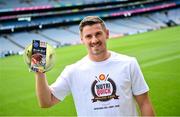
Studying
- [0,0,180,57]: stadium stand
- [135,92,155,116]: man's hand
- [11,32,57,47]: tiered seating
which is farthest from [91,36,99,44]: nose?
[11,32,57,47]: tiered seating

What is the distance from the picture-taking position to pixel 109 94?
3.07 m

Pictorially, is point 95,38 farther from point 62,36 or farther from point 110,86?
point 62,36

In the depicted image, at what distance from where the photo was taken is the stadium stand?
3816cm

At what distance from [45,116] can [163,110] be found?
285 cm

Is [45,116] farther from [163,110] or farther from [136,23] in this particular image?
[136,23]

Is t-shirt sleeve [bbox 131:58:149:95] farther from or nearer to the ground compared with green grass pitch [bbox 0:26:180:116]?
farther from the ground

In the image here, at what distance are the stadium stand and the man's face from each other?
28.4 meters

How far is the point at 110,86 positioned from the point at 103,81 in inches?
3.1

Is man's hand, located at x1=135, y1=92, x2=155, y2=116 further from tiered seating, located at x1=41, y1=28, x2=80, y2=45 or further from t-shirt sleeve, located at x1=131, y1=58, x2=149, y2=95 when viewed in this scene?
tiered seating, located at x1=41, y1=28, x2=80, y2=45

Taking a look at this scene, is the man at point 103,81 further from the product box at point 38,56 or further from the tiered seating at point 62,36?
the tiered seating at point 62,36

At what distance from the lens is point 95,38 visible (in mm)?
3072

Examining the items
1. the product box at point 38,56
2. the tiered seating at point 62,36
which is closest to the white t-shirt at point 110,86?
the product box at point 38,56

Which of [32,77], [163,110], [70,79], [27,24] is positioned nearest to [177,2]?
[27,24]

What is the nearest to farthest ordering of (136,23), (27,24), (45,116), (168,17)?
(45,116) → (27,24) → (136,23) → (168,17)
